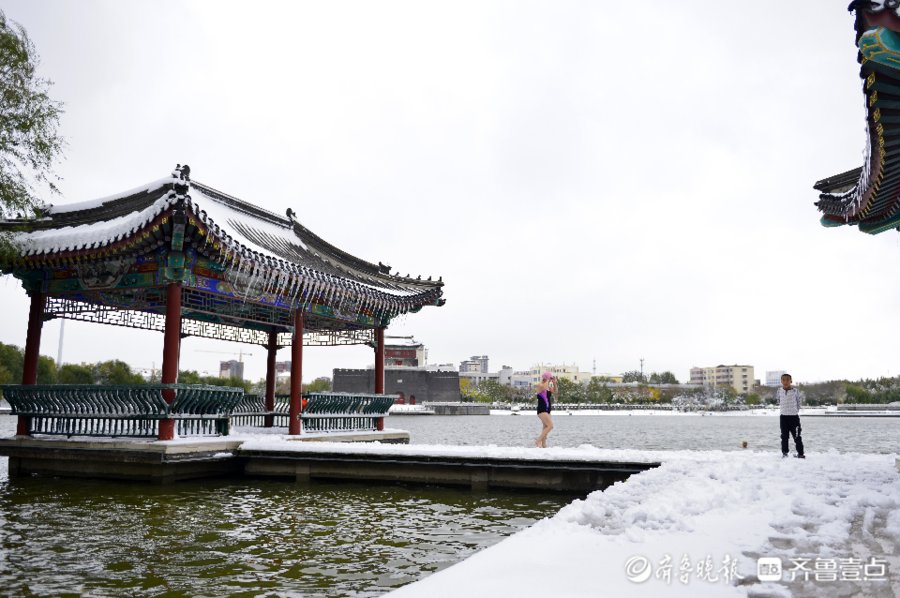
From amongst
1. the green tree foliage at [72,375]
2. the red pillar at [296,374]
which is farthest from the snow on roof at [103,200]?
the green tree foliage at [72,375]

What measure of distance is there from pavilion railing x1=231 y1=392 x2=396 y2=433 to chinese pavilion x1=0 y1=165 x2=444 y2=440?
678mm

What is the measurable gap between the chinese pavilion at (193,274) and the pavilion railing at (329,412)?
68cm

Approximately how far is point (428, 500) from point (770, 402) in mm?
141244

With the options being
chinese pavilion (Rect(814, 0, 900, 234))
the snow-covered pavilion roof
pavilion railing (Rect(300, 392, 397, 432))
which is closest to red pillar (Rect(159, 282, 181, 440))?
the snow-covered pavilion roof

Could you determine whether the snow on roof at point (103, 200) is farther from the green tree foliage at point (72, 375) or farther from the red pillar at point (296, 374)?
the green tree foliage at point (72, 375)

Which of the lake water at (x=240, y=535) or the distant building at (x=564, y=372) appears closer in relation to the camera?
the lake water at (x=240, y=535)

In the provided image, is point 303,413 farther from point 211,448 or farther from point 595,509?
point 595,509

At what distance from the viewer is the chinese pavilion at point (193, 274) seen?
44.8 ft

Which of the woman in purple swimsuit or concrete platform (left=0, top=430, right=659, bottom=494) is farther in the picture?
the woman in purple swimsuit

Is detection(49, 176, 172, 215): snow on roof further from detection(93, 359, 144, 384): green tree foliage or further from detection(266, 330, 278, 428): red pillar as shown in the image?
detection(93, 359, 144, 384): green tree foliage

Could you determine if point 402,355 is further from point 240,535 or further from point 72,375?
point 240,535

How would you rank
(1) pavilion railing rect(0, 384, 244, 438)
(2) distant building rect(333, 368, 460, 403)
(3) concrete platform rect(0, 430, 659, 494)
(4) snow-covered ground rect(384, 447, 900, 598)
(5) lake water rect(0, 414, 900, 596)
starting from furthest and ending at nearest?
(2) distant building rect(333, 368, 460, 403) < (1) pavilion railing rect(0, 384, 244, 438) < (3) concrete platform rect(0, 430, 659, 494) < (5) lake water rect(0, 414, 900, 596) < (4) snow-covered ground rect(384, 447, 900, 598)

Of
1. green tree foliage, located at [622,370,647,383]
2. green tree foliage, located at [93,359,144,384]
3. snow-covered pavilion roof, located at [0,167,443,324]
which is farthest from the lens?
green tree foliage, located at [622,370,647,383]

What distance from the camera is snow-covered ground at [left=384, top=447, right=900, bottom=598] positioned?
4055 mm
